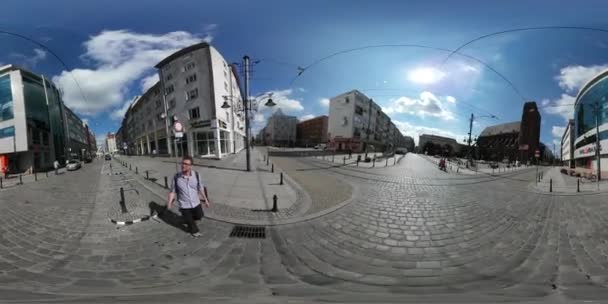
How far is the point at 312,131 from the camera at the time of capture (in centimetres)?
9606

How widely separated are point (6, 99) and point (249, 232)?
3272 centimetres

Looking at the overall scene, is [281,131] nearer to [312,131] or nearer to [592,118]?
[312,131]

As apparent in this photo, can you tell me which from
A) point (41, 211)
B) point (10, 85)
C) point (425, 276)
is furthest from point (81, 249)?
point (10, 85)

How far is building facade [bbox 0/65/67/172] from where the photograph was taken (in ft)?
70.0

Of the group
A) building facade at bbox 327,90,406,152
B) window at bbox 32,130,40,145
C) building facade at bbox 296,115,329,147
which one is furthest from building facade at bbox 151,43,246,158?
building facade at bbox 296,115,329,147

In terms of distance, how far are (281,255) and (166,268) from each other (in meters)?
1.71

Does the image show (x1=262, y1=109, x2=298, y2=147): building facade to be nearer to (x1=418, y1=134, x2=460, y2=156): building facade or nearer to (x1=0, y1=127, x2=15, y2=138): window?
(x1=418, y1=134, x2=460, y2=156): building facade

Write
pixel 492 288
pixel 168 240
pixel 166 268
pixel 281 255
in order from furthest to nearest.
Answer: pixel 168 240
pixel 281 255
pixel 166 268
pixel 492 288

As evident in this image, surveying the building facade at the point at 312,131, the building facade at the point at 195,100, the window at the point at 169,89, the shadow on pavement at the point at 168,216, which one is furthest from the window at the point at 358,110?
the building facade at the point at 312,131

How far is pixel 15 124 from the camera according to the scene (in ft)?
73.2

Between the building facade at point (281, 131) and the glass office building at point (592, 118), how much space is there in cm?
7981

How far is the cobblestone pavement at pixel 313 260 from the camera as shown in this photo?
2852mm

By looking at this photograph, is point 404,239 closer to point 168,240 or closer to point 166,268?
point 166,268

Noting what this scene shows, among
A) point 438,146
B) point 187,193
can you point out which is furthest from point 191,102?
point 438,146
